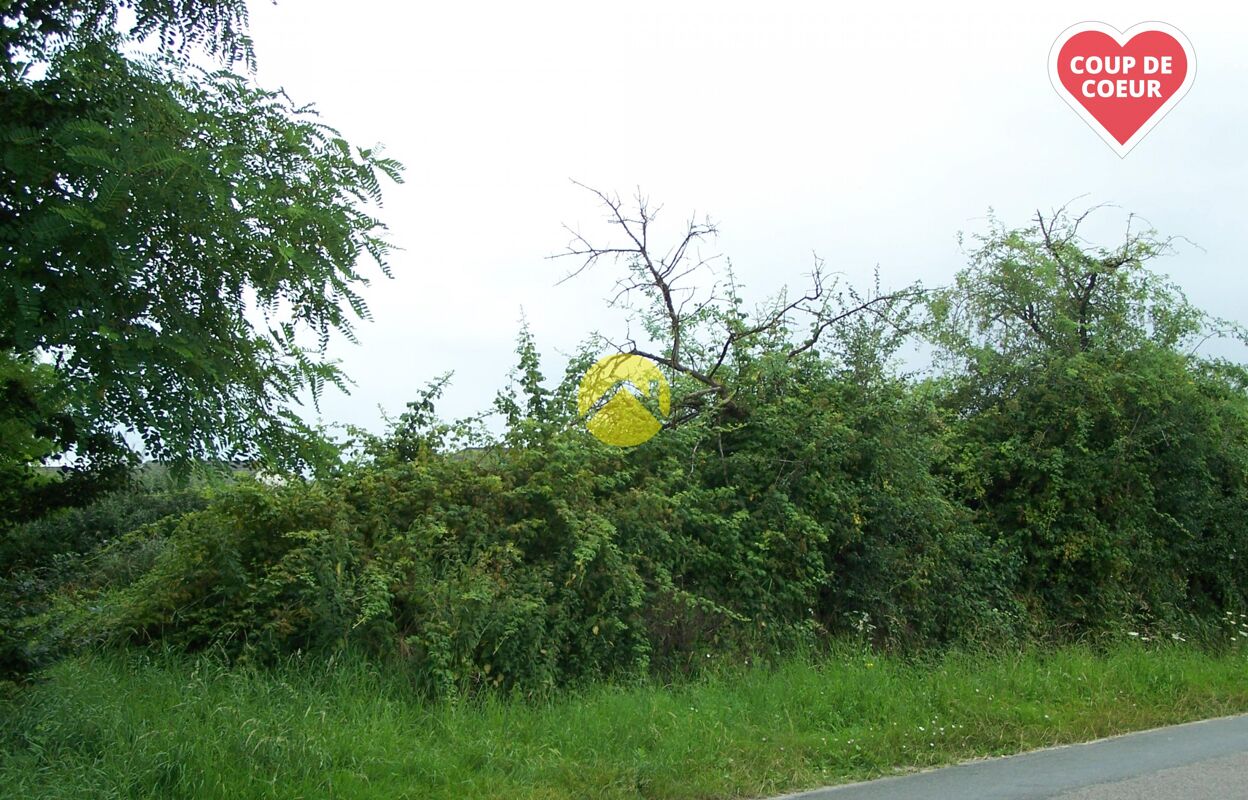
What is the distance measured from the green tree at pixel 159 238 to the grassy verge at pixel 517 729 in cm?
162

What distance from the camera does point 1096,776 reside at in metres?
7.02

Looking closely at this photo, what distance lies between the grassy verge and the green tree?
A: 162 cm

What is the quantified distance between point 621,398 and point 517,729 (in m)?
4.19

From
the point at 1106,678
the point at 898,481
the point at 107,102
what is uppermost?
the point at 107,102

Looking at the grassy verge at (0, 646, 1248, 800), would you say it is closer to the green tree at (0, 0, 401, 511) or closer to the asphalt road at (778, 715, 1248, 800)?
the asphalt road at (778, 715, 1248, 800)

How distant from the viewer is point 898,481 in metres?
10.9

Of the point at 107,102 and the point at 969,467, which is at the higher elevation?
the point at 107,102

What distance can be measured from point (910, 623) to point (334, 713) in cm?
615

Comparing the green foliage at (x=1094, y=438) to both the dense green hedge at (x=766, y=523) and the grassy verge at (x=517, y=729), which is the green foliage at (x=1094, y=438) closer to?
the dense green hedge at (x=766, y=523)

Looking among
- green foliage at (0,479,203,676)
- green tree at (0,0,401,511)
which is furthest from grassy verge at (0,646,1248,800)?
green tree at (0,0,401,511)

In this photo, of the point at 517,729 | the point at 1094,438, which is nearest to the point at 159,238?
the point at 517,729

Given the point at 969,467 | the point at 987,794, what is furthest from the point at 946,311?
the point at 987,794

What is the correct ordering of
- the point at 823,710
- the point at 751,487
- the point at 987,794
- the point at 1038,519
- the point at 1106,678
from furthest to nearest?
the point at 1038,519, the point at 751,487, the point at 1106,678, the point at 823,710, the point at 987,794

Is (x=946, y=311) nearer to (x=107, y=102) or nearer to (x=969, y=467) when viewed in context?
(x=969, y=467)
